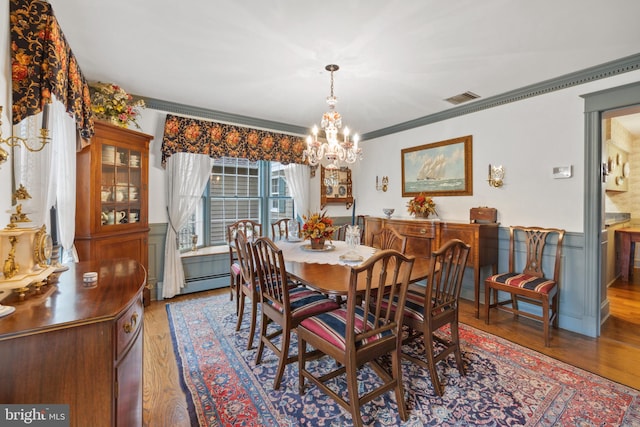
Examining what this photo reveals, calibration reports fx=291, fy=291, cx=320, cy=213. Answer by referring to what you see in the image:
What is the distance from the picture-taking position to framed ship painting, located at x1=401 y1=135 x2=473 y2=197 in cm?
381

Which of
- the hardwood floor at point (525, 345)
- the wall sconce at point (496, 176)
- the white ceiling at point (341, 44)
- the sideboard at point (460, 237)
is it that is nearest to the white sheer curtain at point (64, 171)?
the white ceiling at point (341, 44)

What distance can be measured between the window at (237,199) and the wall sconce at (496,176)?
A: 2932 millimetres

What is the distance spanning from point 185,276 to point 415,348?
2982 mm

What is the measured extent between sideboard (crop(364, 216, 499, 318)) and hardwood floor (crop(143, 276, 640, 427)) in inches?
16.5

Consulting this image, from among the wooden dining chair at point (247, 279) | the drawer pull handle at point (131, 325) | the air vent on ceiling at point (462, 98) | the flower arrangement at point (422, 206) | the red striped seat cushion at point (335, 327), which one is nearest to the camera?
the drawer pull handle at point (131, 325)

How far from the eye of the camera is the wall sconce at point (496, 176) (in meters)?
3.46

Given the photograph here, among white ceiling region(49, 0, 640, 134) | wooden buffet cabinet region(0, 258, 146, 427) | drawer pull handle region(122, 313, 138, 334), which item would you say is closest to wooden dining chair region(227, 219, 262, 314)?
white ceiling region(49, 0, 640, 134)

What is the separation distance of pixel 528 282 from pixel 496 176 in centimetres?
130

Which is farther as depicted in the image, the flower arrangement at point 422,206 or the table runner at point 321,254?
the flower arrangement at point 422,206

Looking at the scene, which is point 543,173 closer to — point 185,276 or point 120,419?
point 120,419

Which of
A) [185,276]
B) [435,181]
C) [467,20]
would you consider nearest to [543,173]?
[435,181]

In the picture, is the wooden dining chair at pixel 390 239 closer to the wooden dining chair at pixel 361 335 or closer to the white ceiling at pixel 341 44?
the wooden dining chair at pixel 361 335

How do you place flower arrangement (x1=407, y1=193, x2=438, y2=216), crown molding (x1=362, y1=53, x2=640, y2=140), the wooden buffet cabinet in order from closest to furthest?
the wooden buffet cabinet, crown molding (x1=362, y1=53, x2=640, y2=140), flower arrangement (x1=407, y1=193, x2=438, y2=216)

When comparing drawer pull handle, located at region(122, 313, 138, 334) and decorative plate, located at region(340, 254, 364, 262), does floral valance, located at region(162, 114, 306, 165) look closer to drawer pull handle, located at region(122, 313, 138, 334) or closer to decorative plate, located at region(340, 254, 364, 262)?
decorative plate, located at region(340, 254, 364, 262)
